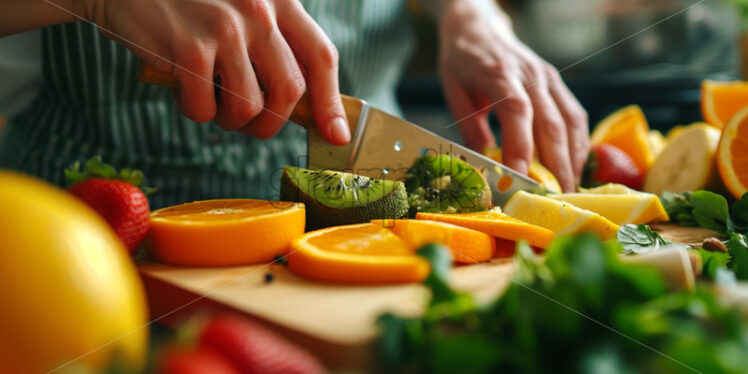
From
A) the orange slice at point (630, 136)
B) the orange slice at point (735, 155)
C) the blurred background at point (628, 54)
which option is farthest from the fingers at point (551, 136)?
the blurred background at point (628, 54)

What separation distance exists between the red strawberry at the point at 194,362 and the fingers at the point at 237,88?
565 millimetres

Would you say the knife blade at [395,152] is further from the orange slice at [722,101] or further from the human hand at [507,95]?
the orange slice at [722,101]

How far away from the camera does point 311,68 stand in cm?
90

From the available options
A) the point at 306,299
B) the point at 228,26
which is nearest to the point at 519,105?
the point at 228,26

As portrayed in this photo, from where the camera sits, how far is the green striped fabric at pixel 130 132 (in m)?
1.11

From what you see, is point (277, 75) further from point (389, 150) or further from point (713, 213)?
point (713, 213)

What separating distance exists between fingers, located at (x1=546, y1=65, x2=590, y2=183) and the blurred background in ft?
2.80

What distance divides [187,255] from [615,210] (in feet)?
2.03

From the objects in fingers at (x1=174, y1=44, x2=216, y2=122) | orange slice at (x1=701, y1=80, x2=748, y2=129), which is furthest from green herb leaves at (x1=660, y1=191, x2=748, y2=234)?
fingers at (x1=174, y1=44, x2=216, y2=122)

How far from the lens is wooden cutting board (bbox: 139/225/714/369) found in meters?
0.46

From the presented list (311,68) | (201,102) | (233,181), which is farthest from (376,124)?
(233,181)

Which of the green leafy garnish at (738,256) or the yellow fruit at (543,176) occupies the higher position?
the yellow fruit at (543,176)

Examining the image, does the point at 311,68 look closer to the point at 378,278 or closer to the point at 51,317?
the point at 378,278

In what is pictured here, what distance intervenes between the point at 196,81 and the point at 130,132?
0.46m
